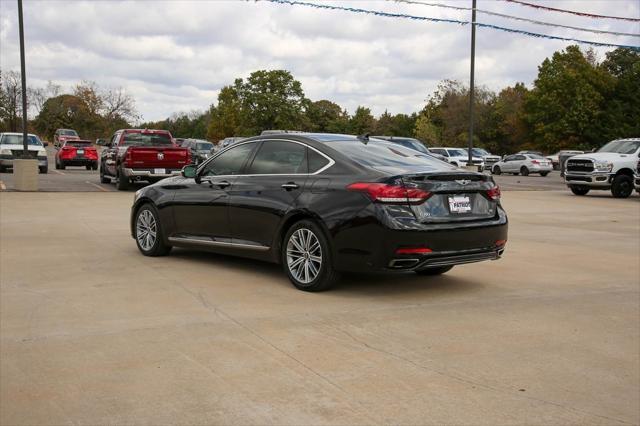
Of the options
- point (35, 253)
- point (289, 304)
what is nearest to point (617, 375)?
point (289, 304)

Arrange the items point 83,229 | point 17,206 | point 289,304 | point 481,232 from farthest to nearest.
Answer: point 17,206
point 83,229
point 481,232
point 289,304

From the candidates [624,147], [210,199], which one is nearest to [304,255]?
[210,199]

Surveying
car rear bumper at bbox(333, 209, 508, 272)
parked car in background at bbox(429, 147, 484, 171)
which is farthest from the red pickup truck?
parked car in background at bbox(429, 147, 484, 171)

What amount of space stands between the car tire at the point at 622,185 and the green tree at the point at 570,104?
54.4m

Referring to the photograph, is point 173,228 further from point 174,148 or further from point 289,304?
point 174,148

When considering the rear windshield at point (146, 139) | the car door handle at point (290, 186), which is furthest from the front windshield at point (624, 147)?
the car door handle at point (290, 186)

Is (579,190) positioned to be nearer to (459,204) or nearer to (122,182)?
(122,182)

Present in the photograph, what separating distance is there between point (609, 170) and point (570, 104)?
57.4 metres

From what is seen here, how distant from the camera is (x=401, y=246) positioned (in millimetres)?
6496

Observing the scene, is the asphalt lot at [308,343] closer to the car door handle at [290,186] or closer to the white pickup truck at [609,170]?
the car door handle at [290,186]

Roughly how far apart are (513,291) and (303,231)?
2.27 metres

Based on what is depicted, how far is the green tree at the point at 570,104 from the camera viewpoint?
2918 inches

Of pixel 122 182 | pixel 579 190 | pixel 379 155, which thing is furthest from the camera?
pixel 579 190

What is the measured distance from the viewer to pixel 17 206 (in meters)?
15.9
